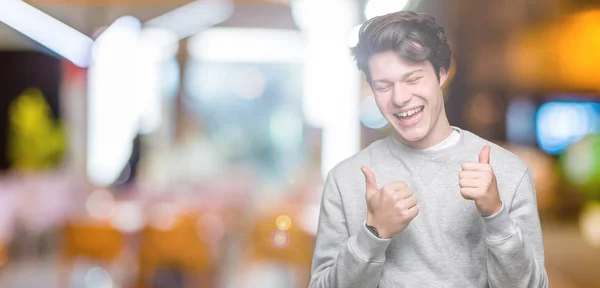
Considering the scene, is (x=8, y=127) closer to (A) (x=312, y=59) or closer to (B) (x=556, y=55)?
(B) (x=556, y=55)

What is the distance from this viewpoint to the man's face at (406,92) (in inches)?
23.4

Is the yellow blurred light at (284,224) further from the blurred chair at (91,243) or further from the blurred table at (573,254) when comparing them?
the blurred chair at (91,243)

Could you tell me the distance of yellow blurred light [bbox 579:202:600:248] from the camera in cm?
536

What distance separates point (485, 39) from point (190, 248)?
2.25 metres

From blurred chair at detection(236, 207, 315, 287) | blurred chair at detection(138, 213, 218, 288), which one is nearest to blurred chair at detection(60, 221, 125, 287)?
blurred chair at detection(138, 213, 218, 288)

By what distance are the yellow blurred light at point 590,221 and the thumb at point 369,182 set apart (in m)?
5.17

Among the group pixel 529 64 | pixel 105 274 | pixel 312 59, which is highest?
pixel 529 64

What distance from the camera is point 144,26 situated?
17.5 ft

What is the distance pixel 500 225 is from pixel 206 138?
5359mm

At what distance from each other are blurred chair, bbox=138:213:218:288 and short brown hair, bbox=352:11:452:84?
354 cm

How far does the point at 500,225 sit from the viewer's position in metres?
0.57

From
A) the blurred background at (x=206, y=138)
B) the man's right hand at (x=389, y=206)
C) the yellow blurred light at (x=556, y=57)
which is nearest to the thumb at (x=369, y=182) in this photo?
the man's right hand at (x=389, y=206)

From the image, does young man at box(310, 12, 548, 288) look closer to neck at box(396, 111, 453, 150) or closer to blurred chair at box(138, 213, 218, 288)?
neck at box(396, 111, 453, 150)

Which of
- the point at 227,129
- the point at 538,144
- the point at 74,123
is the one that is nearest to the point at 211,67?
the point at 227,129
